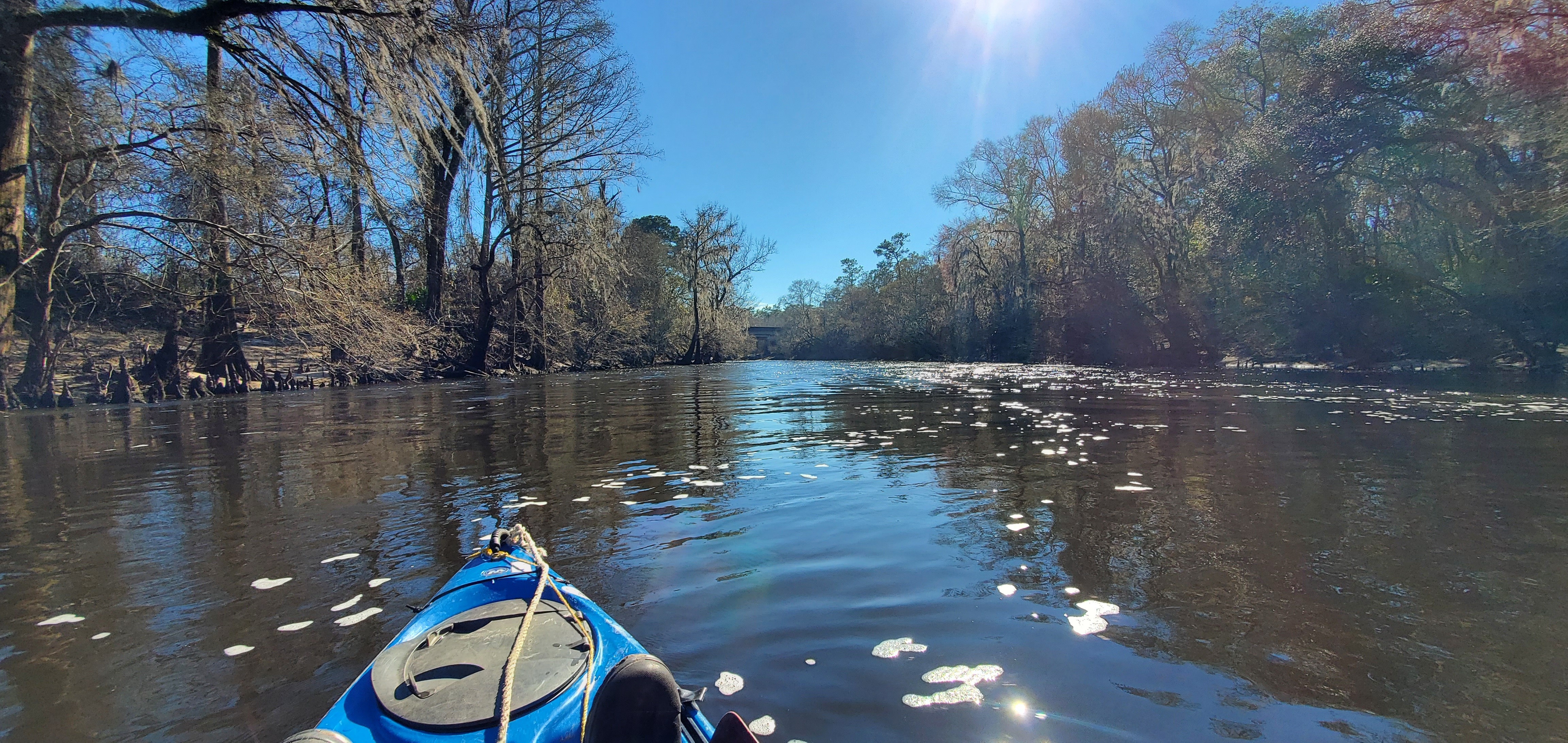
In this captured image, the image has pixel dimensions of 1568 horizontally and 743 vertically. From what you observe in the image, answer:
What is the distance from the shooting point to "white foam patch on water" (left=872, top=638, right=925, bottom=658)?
258cm

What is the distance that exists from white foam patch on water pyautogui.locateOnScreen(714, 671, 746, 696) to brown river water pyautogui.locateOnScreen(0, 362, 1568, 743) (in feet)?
0.11

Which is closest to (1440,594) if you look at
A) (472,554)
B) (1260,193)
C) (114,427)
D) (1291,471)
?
(1291,471)

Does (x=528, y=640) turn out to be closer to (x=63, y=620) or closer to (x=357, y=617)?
(x=357, y=617)

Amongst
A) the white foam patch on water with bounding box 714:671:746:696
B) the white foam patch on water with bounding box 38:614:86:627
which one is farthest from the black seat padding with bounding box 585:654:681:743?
the white foam patch on water with bounding box 38:614:86:627

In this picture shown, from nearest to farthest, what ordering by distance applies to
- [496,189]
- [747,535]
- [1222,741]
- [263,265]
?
1. [1222,741]
2. [747,535]
3. [263,265]
4. [496,189]

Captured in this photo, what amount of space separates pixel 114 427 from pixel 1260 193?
30471 mm

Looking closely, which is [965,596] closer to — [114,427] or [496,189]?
[114,427]

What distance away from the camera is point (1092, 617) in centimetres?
291

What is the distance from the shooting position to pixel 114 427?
396 inches

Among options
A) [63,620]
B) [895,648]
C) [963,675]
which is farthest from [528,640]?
[63,620]

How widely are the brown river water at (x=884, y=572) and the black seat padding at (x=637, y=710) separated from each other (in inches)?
20.5

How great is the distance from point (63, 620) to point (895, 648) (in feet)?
12.6

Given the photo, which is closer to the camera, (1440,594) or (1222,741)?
(1222,741)

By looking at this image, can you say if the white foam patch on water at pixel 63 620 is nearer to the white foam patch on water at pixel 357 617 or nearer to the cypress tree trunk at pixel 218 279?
the white foam patch on water at pixel 357 617
